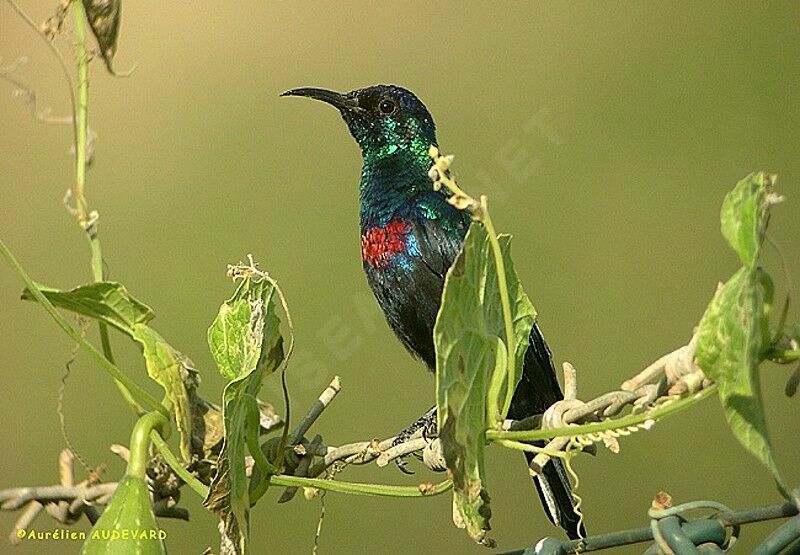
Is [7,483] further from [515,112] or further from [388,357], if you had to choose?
[515,112]

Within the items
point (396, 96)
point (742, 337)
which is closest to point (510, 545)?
point (396, 96)

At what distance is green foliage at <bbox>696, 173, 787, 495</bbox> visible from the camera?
2.83ft

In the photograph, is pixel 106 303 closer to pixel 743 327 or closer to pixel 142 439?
pixel 142 439

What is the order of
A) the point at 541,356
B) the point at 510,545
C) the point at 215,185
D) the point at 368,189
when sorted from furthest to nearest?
the point at 215,185 → the point at 510,545 → the point at 368,189 → the point at 541,356

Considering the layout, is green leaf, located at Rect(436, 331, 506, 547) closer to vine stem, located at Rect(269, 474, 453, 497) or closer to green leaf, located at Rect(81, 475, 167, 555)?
vine stem, located at Rect(269, 474, 453, 497)

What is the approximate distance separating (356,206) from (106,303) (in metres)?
2.03

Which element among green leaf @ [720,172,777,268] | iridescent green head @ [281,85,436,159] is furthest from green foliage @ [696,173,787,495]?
iridescent green head @ [281,85,436,159]

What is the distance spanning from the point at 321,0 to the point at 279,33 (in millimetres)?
198

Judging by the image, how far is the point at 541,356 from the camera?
2100 mm

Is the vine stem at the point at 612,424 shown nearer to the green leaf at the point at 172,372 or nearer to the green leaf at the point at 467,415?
the green leaf at the point at 467,415

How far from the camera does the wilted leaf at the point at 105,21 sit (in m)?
1.43

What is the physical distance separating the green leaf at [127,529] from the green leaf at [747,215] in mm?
576

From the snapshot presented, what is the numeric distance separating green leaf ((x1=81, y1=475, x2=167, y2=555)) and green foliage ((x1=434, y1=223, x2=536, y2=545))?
28 centimetres

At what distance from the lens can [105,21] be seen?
144 cm
